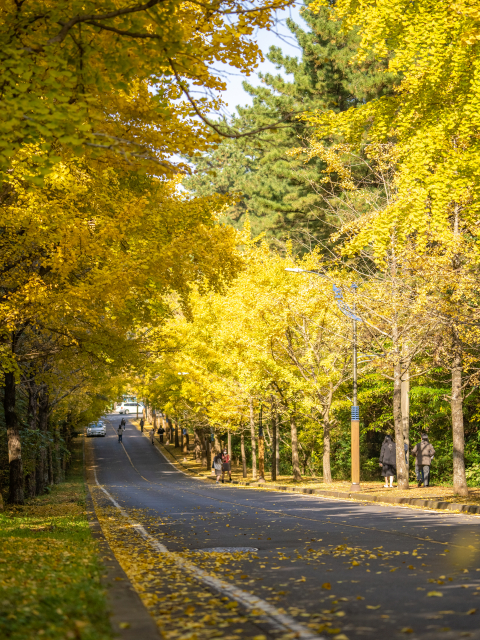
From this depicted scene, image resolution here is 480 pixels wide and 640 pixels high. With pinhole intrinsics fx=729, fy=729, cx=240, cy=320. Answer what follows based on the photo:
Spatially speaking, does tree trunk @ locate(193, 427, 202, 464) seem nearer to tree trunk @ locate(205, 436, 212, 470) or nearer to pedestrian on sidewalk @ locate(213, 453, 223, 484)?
tree trunk @ locate(205, 436, 212, 470)

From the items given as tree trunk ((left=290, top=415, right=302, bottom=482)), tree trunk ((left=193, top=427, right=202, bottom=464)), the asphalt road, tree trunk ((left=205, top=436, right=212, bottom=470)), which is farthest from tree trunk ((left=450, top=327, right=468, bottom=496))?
tree trunk ((left=193, top=427, right=202, bottom=464))


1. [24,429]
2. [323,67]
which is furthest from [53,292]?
[323,67]

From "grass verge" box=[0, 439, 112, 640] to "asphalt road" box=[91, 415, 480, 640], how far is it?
4.08 feet

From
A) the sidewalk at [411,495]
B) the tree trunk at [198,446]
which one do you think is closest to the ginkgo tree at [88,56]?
the sidewalk at [411,495]

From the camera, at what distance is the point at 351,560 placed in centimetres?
876

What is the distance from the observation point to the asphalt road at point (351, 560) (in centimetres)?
580

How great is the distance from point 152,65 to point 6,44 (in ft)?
4.88

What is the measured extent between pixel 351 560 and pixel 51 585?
12.6 ft

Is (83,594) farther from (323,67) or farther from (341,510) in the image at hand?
(323,67)

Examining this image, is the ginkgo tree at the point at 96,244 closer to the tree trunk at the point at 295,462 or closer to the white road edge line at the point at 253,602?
the white road edge line at the point at 253,602

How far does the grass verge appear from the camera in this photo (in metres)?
4.67

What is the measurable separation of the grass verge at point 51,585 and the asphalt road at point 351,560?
1245 millimetres

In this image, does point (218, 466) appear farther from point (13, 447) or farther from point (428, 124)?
point (428, 124)

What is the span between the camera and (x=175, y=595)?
22.0 feet
